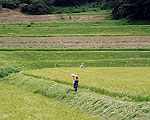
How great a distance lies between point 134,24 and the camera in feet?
221

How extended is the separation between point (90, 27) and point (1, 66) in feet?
120

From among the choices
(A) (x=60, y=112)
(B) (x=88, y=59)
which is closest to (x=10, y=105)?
(A) (x=60, y=112)

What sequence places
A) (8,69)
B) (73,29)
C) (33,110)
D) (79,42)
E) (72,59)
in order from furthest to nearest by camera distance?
(73,29), (79,42), (72,59), (8,69), (33,110)

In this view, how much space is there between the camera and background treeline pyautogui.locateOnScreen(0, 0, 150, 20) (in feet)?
224

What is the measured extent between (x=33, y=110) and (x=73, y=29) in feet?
164

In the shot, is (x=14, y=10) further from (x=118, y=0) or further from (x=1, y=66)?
(x=1, y=66)

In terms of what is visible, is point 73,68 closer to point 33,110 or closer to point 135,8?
point 33,110

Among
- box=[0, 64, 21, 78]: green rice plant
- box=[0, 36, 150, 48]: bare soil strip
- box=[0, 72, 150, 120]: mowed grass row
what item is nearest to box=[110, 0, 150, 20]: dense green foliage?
box=[0, 36, 150, 48]: bare soil strip

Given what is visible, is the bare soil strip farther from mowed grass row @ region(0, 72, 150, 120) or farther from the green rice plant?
mowed grass row @ region(0, 72, 150, 120)

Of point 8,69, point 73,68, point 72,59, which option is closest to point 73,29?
point 72,59

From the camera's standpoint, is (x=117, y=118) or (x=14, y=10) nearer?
(x=117, y=118)

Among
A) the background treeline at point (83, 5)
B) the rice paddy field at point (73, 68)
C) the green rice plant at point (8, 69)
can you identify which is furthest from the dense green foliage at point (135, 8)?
the green rice plant at point (8, 69)

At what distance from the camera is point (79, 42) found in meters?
49.3

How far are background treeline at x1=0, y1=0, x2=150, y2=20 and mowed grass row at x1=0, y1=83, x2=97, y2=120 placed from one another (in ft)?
180
